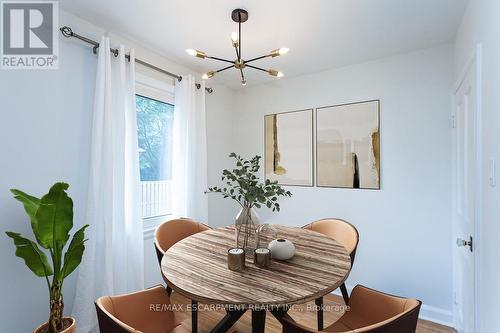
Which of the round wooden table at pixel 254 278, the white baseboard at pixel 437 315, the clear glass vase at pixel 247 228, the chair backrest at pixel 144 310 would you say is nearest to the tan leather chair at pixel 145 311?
the chair backrest at pixel 144 310

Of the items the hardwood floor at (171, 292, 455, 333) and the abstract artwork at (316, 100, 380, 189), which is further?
the abstract artwork at (316, 100, 380, 189)

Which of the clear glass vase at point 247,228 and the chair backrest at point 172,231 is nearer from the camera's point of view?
the clear glass vase at point 247,228

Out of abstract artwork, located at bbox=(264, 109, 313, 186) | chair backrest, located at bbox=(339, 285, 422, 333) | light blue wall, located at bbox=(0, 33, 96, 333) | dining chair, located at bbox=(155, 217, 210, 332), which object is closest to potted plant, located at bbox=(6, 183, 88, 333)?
light blue wall, located at bbox=(0, 33, 96, 333)

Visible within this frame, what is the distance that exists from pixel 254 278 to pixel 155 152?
2055 millimetres

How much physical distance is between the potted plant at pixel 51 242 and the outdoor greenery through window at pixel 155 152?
1.09 meters

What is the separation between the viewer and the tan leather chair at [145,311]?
123 centimetres

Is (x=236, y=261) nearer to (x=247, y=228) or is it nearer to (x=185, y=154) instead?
(x=247, y=228)

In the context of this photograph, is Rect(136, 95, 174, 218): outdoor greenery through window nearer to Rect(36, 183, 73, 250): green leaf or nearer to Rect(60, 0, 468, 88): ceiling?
Rect(60, 0, 468, 88): ceiling

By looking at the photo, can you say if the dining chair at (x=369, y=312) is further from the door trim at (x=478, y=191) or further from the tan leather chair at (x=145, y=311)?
the tan leather chair at (x=145, y=311)

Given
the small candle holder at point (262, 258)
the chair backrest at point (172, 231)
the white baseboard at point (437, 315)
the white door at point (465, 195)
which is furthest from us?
the white baseboard at point (437, 315)

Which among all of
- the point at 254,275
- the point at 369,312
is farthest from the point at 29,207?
the point at 369,312

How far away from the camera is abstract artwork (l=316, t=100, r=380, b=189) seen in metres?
2.67

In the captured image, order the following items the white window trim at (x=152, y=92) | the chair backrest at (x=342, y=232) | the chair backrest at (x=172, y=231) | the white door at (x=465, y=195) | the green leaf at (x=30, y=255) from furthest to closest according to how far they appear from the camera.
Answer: the white window trim at (x=152, y=92), the chair backrest at (x=172, y=231), the chair backrest at (x=342, y=232), the white door at (x=465, y=195), the green leaf at (x=30, y=255)

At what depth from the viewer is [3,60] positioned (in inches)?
65.3
